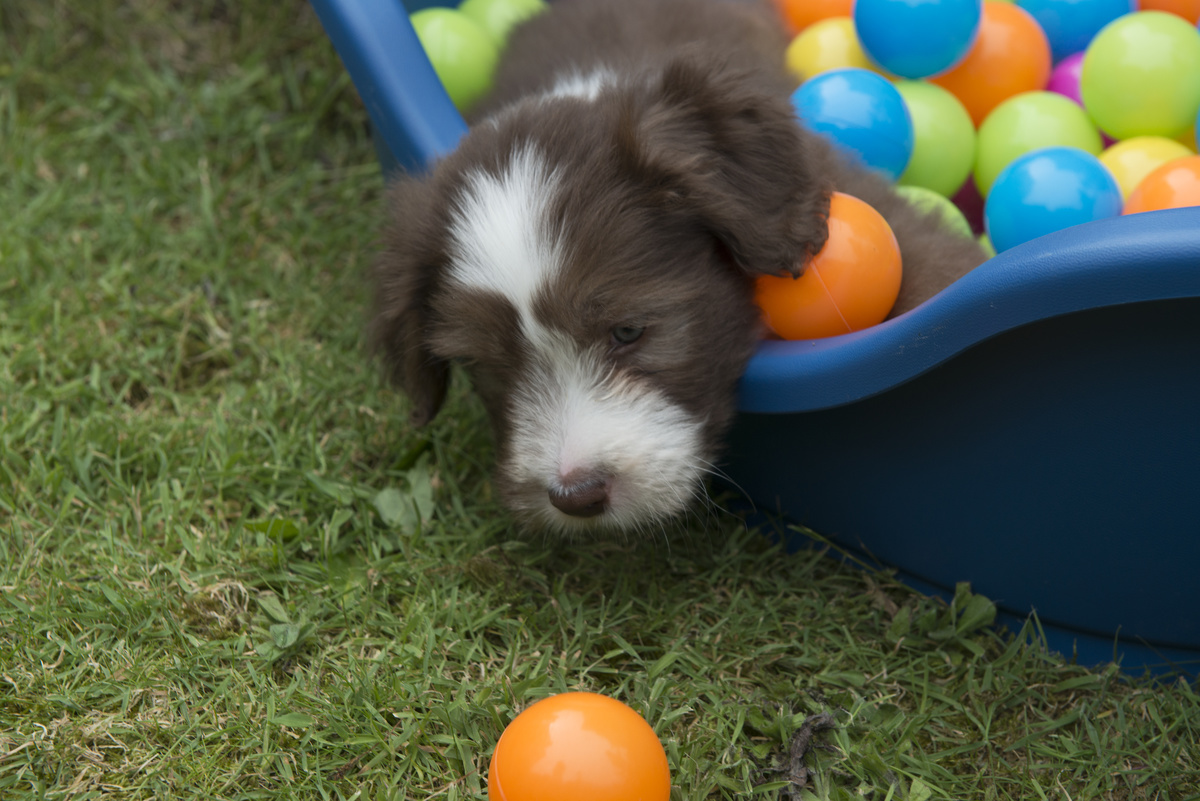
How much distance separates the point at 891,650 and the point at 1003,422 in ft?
2.26

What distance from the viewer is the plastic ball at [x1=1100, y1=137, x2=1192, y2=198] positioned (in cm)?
325

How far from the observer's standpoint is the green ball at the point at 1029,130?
3469 millimetres

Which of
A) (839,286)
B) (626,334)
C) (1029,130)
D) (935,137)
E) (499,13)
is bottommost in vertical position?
(1029,130)

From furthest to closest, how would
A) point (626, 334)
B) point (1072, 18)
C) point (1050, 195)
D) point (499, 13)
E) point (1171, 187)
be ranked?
point (499, 13)
point (1072, 18)
point (1050, 195)
point (1171, 187)
point (626, 334)

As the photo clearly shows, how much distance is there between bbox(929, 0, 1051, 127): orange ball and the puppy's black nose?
2239 mm

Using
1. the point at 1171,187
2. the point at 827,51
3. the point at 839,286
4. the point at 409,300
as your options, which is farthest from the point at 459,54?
the point at 1171,187

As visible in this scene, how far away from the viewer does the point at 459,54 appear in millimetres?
3936

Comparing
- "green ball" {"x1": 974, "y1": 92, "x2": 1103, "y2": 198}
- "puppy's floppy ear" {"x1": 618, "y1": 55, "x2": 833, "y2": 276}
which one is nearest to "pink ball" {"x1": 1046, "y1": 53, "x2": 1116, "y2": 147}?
"green ball" {"x1": 974, "y1": 92, "x2": 1103, "y2": 198}

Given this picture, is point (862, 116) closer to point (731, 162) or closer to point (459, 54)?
point (731, 162)

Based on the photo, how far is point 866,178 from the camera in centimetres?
301

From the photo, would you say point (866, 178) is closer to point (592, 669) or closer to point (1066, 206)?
point (1066, 206)

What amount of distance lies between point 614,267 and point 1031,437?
39.1 inches

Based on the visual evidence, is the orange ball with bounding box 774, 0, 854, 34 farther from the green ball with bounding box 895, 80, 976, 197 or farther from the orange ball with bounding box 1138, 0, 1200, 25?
the orange ball with bounding box 1138, 0, 1200, 25

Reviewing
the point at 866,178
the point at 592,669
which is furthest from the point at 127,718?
the point at 866,178
